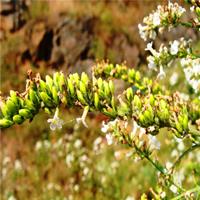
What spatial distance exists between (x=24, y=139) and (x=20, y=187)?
7.37 feet

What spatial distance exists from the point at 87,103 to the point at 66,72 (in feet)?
31.4

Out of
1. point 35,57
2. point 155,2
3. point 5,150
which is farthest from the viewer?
point 155,2

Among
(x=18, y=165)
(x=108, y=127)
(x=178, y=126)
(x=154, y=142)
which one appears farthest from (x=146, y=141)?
(x=18, y=165)

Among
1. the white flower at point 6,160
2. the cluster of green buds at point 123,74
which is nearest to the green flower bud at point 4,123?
the cluster of green buds at point 123,74

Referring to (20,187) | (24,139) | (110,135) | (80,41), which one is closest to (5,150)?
(24,139)

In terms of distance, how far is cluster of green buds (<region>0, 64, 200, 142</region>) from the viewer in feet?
5.81

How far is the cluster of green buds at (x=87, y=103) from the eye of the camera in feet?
5.81

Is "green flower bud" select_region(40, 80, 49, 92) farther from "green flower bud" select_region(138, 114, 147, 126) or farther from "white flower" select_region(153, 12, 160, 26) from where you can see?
"white flower" select_region(153, 12, 160, 26)

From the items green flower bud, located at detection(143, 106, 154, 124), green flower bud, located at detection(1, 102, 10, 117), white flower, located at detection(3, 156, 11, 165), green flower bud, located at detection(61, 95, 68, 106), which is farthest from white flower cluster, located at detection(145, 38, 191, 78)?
white flower, located at detection(3, 156, 11, 165)

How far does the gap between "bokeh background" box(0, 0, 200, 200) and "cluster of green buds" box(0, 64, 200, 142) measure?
4943mm

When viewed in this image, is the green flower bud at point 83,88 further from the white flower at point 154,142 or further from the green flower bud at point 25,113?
the white flower at point 154,142

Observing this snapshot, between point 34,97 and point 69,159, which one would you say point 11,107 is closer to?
point 34,97

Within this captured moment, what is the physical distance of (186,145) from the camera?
729 centimetres

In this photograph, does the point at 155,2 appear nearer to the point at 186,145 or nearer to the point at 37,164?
the point at 37,164
